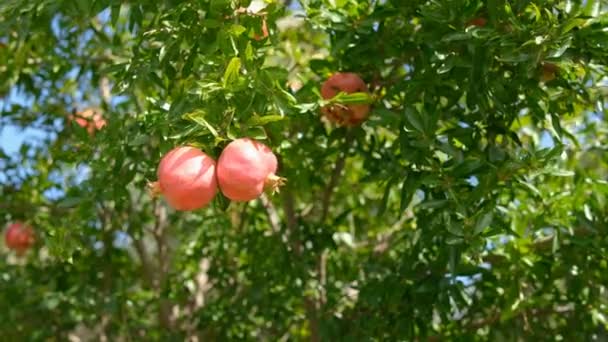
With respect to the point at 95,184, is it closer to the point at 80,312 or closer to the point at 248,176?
the point at 248,176

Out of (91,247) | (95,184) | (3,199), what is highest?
(95,184)

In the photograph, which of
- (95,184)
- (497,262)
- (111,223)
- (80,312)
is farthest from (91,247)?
(497,262)

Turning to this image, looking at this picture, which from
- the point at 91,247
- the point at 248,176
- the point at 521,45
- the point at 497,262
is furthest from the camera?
the point at 91,247

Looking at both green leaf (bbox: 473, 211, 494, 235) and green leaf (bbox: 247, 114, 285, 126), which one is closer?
green leaf (bbox: 247, 114, 285, 126)

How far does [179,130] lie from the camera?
178cm

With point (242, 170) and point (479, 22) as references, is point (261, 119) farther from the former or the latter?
point (479, 22)

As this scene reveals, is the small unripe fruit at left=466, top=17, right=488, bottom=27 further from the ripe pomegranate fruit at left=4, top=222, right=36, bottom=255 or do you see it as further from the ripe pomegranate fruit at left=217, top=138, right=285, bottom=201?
the ripe pomegranate fruit at left=4, top=222, right=36, bottom=255

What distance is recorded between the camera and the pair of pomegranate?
1.61 m

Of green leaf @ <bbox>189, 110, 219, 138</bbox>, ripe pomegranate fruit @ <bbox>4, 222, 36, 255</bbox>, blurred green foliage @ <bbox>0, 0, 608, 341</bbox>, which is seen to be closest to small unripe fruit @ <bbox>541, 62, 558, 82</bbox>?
blurred green foliage @ <bbox>0, 0, 608, 341</bbox>

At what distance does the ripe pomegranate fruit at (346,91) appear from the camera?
236 centimetres

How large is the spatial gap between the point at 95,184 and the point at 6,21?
1.75 feet

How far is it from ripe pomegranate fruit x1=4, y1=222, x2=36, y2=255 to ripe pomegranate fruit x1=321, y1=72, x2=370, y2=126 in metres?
1.57

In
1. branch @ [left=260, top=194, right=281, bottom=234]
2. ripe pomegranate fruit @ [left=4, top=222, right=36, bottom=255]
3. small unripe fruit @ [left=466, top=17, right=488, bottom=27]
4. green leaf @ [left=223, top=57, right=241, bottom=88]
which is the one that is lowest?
ripe pomegranate fruit @ [left=4, top=222, right=36, bottom=255]

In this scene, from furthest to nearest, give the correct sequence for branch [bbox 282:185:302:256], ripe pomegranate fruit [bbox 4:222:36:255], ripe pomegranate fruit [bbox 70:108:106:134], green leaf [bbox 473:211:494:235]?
1. ripe pomegranate fruit [bbox 4:222:36:255]
2. ripe pomegranate fruit [bbox 70:108:106:134]
3. branch [bbox 282:185:302:256]
4. green leaf [bbox 473:211:494:235]
